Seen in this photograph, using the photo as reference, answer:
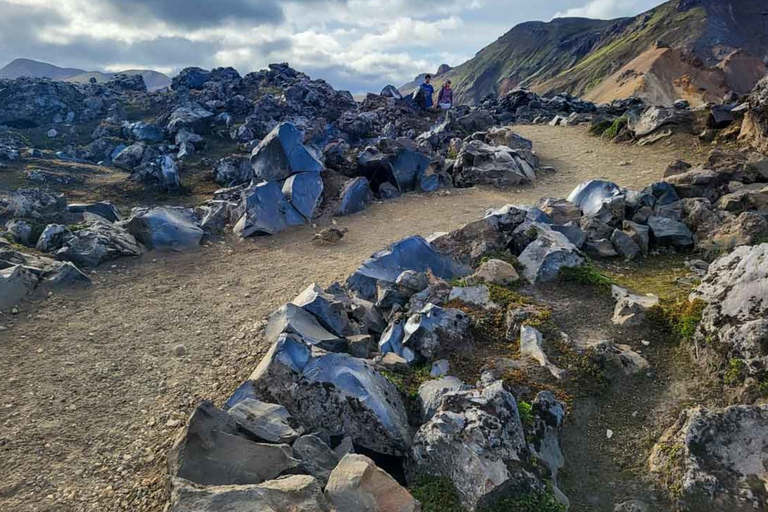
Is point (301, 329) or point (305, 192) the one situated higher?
point (305, 192)

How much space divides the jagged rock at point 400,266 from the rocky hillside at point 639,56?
119 feet

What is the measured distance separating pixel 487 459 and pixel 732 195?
7826mm

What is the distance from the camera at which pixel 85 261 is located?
30.0ft

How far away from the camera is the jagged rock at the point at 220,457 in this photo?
3943 millimetres

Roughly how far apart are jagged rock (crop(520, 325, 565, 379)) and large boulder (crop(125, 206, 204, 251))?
23.7ft

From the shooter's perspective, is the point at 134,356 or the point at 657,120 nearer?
the point at 134,356

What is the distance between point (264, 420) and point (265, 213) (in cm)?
752

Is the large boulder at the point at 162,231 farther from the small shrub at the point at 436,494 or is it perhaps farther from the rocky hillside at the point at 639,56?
the rocky hillside at the point at 639,56

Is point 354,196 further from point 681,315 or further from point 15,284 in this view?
point 681,315

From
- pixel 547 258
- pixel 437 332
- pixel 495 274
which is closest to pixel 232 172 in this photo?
pixel 495 274

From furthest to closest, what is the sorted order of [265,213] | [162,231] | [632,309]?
1. [265,213]
2. [162,231]
3. [632,309]

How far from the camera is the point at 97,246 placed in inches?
369

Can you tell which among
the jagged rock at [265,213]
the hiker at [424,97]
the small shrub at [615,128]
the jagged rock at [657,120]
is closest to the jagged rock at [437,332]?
the jagged rock at [265,213]

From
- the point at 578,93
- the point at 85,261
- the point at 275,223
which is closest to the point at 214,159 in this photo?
the point at 275,223
